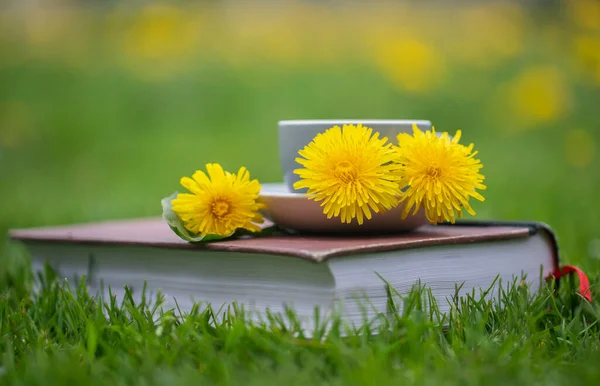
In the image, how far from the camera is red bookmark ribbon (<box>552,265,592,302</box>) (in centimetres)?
157

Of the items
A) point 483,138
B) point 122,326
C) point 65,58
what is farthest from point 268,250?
point 65,58

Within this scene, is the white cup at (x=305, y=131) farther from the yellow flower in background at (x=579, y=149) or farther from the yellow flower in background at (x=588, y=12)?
the yellow flower in background at (x=588, y=12)

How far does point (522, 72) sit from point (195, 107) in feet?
6.38

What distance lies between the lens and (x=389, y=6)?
242 inches

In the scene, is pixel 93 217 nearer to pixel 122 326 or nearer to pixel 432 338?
pixel 122 326

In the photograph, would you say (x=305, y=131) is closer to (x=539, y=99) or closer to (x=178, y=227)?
(x=178, y=227)

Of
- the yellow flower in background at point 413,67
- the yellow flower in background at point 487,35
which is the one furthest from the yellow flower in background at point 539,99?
the yellow flower in background at point 487,35

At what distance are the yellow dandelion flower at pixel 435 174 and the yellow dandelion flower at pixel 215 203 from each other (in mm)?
287

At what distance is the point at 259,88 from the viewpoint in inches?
208

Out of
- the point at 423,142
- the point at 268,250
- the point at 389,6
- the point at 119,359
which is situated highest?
the point at 389,6

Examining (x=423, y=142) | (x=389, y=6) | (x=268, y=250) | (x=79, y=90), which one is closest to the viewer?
(x=268, y=250)

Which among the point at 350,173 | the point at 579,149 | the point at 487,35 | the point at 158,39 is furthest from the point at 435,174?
the point at 158,39

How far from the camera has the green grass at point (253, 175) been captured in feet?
3.88

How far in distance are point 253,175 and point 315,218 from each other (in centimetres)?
236
